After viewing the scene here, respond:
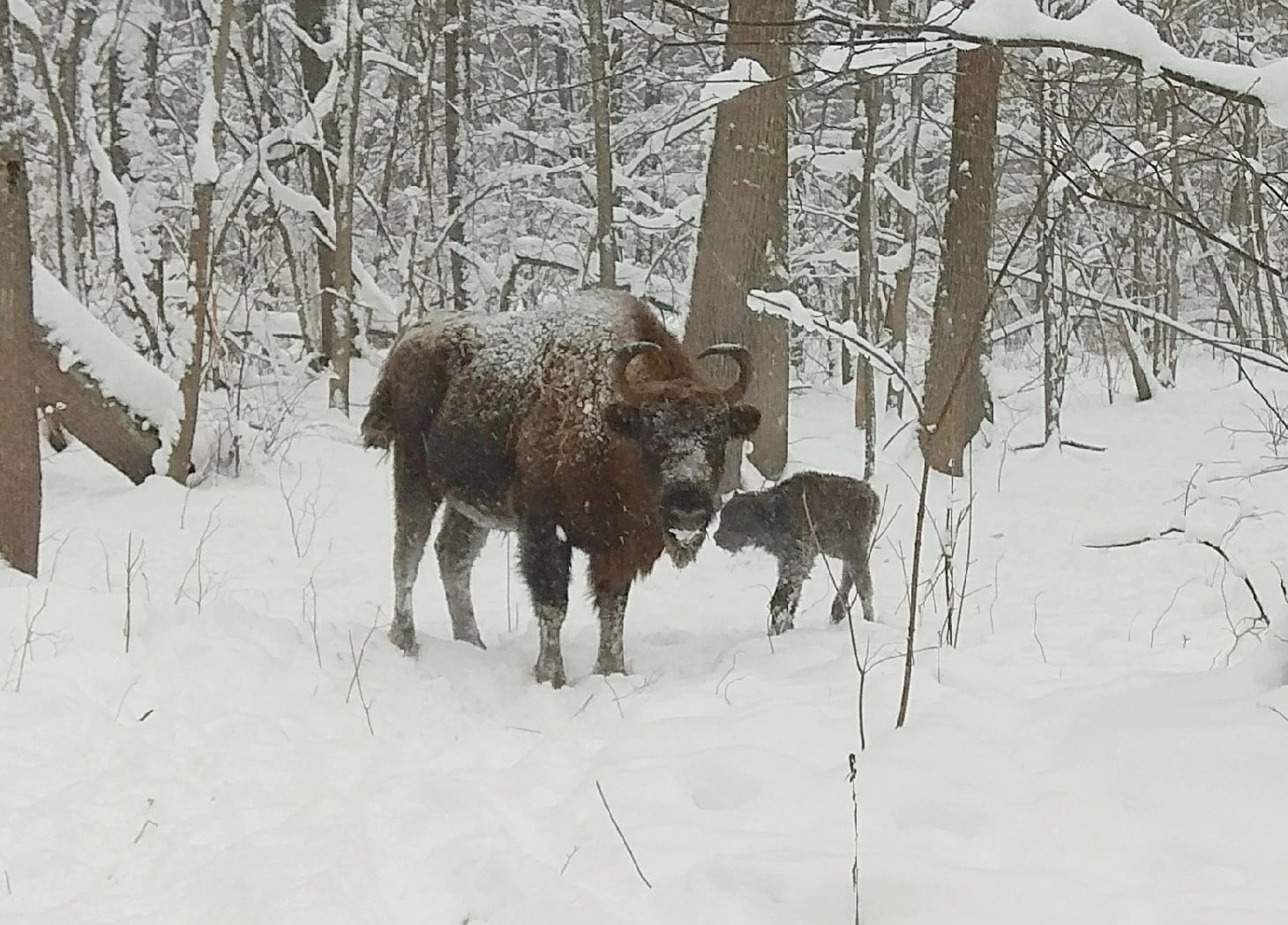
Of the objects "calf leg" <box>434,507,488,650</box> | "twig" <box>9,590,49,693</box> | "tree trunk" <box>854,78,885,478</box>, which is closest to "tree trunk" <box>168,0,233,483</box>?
"calf leg" <box>434,507,488,650</box>

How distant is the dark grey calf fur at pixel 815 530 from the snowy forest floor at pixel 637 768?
296 mm

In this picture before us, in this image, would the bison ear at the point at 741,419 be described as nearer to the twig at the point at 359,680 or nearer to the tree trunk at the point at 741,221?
the twig at the point at 359,680

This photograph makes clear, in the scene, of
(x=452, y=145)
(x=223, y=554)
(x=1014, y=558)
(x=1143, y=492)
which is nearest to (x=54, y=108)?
(x=452, y=145)

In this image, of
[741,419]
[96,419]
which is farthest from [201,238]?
[741,419]

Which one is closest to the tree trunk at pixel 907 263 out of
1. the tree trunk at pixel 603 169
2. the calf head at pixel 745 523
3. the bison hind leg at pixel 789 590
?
the tree trunk at pixel 603 169

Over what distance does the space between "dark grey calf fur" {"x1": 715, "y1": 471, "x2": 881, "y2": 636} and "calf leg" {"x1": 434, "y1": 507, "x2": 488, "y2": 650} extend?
159cm

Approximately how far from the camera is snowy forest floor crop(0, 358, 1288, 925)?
2510 millimetres

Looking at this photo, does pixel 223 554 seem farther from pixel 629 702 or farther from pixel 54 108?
pixel 54 108

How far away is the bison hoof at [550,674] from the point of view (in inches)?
202

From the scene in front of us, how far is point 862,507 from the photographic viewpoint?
6.22 metres

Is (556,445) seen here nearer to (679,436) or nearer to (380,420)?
(679,436)

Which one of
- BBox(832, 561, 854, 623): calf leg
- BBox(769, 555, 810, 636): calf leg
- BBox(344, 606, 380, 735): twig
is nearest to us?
BBox(344, 606, 380, 735): twig

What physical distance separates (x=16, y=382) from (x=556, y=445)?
2.46 m

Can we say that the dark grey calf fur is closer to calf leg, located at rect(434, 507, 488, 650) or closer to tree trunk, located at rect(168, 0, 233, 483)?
calf leg, located at rect(434, 507, 488, 650)
